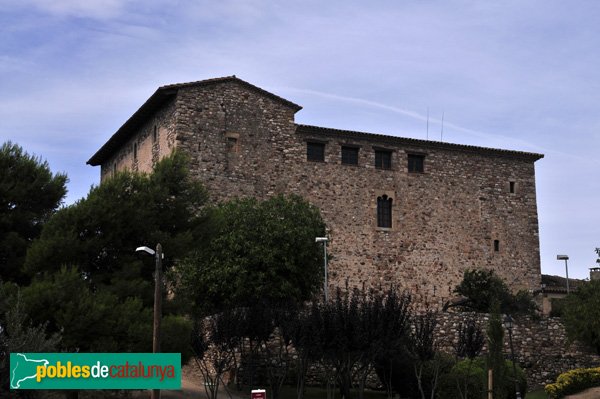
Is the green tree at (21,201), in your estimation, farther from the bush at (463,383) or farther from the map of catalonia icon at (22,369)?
the bush at (463,383)

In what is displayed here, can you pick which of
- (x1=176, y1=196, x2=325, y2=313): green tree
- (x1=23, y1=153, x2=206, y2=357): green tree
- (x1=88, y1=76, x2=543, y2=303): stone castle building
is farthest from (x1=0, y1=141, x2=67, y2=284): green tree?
(x1=88, y1=76, x2=543, y2=303): stone castle building

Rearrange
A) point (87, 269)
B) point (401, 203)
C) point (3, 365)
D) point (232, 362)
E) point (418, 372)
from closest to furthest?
1. point (3, 365)
2. point (87, 269)
3. point (418, 372)
4. point (232, 362)
5. point (401, 203)

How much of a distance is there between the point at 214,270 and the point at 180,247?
21.5ft

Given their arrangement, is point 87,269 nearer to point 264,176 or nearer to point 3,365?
point 3,365

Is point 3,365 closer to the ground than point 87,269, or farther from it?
closer to the ground

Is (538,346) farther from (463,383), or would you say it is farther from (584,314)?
(463,383)

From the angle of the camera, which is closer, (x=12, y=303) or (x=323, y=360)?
(x=12, y=303)

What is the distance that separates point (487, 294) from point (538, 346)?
21.9 ft

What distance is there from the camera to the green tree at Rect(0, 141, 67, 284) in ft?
92.7

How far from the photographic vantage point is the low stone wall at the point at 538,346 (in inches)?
1367

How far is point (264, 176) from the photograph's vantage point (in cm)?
4153

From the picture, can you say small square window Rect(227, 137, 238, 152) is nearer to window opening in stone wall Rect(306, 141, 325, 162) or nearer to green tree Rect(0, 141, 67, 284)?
window opening in stone wall Rect(306, 141, 325, 162)

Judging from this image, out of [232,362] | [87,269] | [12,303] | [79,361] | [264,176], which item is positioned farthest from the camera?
[264,176]

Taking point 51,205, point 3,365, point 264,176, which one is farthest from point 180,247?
point 264,176
